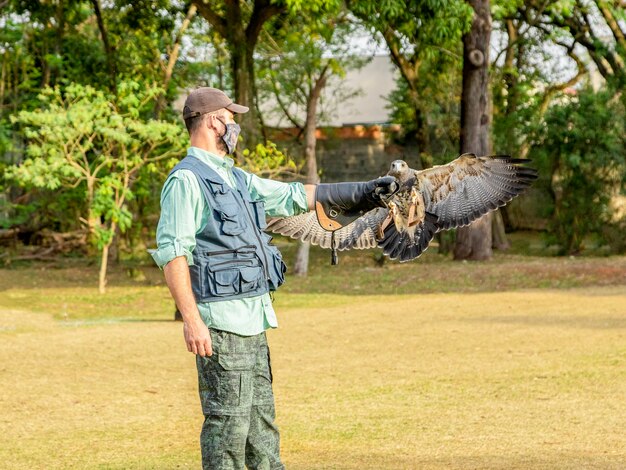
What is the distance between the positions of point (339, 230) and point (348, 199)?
529 millimetres

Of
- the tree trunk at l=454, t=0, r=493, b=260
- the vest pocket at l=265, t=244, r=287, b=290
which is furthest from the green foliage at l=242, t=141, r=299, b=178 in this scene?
the vest pocket at l=265, t=244, r=287, b=290

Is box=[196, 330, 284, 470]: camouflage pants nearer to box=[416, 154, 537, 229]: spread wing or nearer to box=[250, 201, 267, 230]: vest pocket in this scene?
box=[250, 201, 267, 230]: vest pocket

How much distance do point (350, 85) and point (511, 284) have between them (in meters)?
15.3

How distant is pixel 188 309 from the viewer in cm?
451

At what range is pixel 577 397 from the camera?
8891 millimetres

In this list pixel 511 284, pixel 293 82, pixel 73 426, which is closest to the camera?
pixel 73 426

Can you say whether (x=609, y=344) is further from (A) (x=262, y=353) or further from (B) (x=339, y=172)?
(B) (x=339, y=172)

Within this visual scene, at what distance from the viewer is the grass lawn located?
285 inches

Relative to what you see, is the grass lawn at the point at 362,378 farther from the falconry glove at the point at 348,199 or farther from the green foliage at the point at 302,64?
the green foliage at the point at 302,64

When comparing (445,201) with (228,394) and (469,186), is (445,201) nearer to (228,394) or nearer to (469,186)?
(469,186)

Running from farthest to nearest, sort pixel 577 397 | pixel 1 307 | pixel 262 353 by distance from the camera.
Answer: pixel 1 307, pixel 577 397, pixel 262 353

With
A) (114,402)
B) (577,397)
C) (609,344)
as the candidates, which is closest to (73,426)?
(114,402)

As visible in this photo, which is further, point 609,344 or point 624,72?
point 624,72

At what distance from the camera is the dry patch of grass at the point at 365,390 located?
7.18 m
